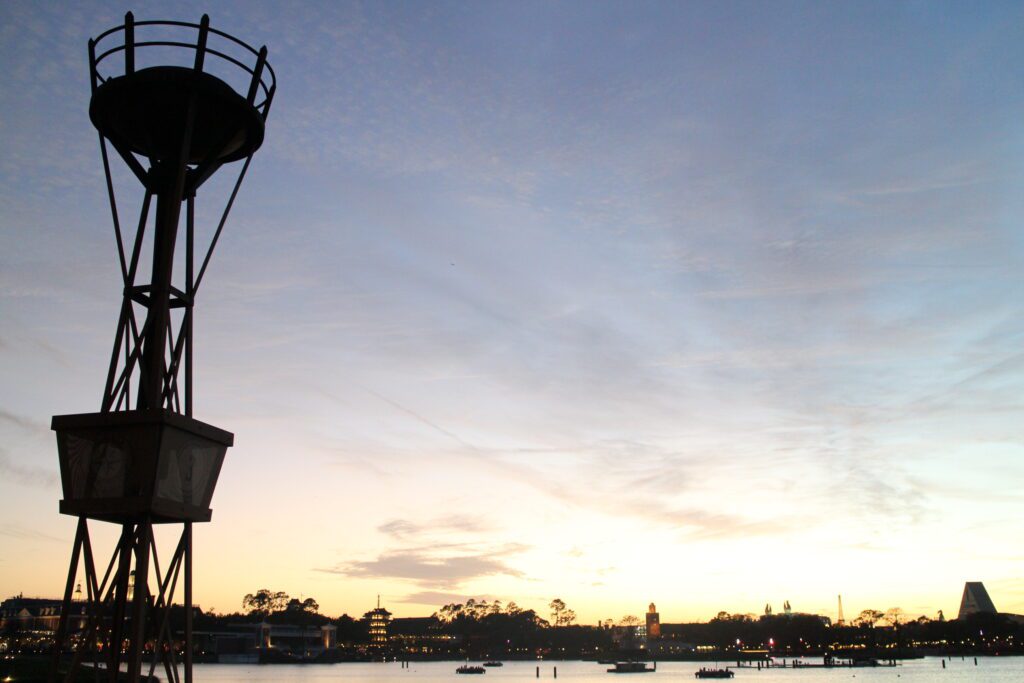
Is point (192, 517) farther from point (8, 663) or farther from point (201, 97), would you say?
point (8, 663)

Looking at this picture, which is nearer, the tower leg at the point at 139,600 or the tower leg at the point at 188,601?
A: the tower leg at the point at 139,600

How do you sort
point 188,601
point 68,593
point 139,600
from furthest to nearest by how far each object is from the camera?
point 188,601 → point 68,593 → point 139,600

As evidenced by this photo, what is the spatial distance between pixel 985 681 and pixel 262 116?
15735 cm

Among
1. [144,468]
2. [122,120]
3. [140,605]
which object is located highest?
[122,120]

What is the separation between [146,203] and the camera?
83.3 ft

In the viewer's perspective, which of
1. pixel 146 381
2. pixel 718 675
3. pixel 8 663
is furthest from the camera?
pixel 718 675

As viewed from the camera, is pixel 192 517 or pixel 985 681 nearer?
pixel 192 517

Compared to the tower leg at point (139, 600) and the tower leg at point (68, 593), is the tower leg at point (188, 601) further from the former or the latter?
the tower leg at point (68, 593)

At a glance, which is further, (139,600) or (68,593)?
(68,593)

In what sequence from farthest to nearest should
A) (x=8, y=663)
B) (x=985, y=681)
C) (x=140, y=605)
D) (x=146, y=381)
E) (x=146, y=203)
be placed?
1. (x=985, y=681)
2. (x=8, y=663)
3. (x=146, y=203)
4. (x=146, y=381)
5. (x=140, y=605)

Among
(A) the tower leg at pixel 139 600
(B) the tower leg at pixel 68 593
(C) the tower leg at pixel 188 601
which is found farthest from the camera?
(C) the tower leg at pixel 188 601

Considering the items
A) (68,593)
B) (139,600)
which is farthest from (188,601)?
(68,593)

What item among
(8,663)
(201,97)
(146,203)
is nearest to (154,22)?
(201,97)

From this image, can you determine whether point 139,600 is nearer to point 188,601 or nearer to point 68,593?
point 188,601
